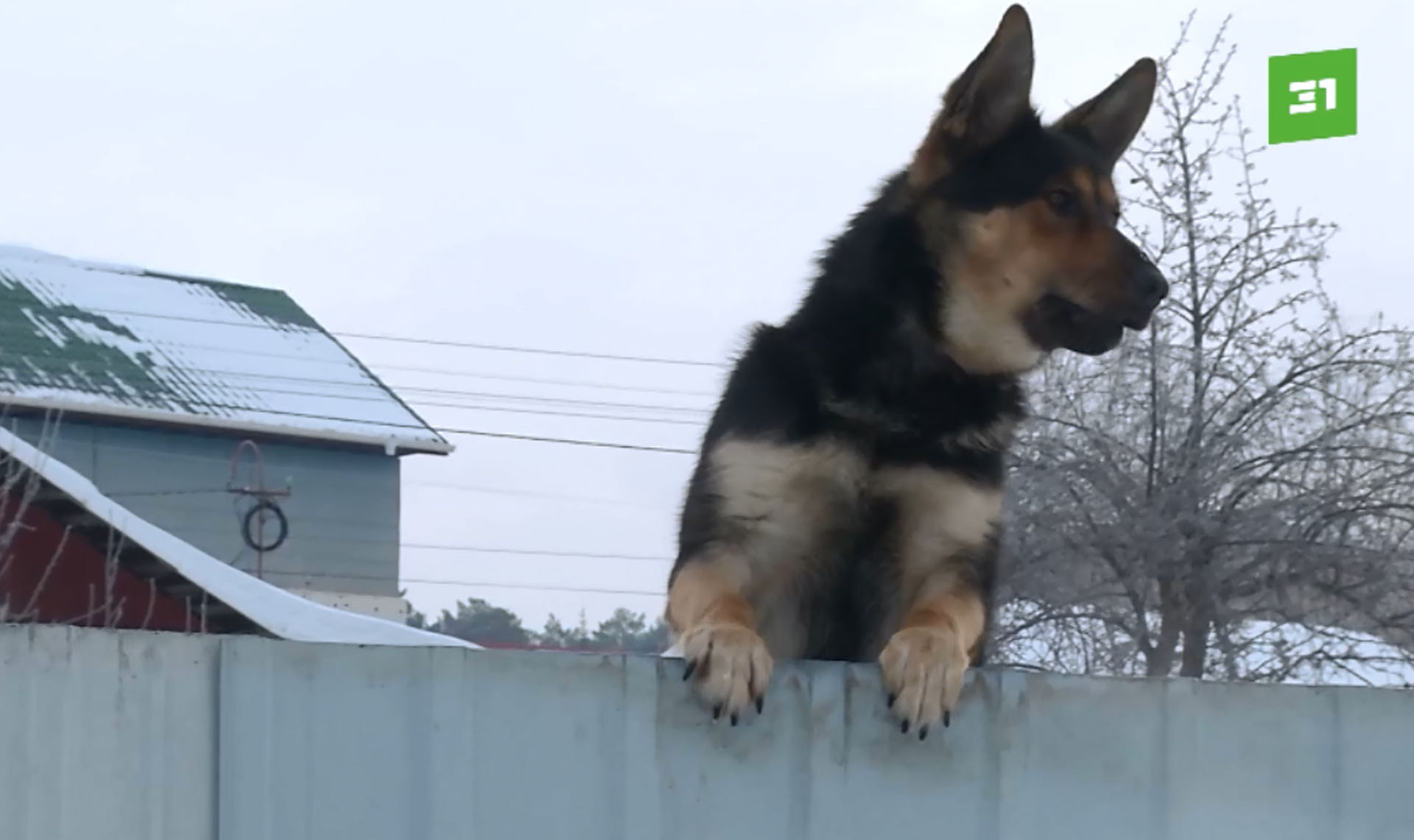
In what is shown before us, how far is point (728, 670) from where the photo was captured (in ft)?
10.3

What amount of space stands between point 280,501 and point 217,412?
176 centimetres

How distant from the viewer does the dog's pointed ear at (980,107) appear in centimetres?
444

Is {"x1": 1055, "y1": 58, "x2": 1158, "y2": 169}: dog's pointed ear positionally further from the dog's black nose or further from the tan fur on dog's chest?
the tan fur on dog's chest

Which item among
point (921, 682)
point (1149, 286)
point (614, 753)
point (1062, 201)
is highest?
point (1062, 201)

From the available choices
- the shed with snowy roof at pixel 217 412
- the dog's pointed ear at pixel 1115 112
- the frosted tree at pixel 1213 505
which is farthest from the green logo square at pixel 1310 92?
the shed with snowy roof at pixel 217 412

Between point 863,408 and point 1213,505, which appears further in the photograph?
point 1213,505

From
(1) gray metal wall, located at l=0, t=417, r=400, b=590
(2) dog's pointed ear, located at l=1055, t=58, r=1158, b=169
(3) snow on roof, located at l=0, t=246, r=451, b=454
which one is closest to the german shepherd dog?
(2) dog's pointed ear, located at l=1055, t=58, r=1158, b=169

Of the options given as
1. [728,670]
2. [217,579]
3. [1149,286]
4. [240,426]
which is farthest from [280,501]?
[728,670]

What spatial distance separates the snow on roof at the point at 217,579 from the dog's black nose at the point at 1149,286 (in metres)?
6.65

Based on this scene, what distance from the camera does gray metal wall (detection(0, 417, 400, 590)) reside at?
23297 mm

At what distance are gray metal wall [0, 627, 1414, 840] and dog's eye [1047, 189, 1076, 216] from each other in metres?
1.67

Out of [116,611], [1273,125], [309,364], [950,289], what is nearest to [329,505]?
[309,364]

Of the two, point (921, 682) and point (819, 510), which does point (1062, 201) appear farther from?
point (921, 682)

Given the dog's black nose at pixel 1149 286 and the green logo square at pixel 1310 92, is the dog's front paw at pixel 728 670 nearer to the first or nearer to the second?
the dog's black nose at pixel 1149 286
